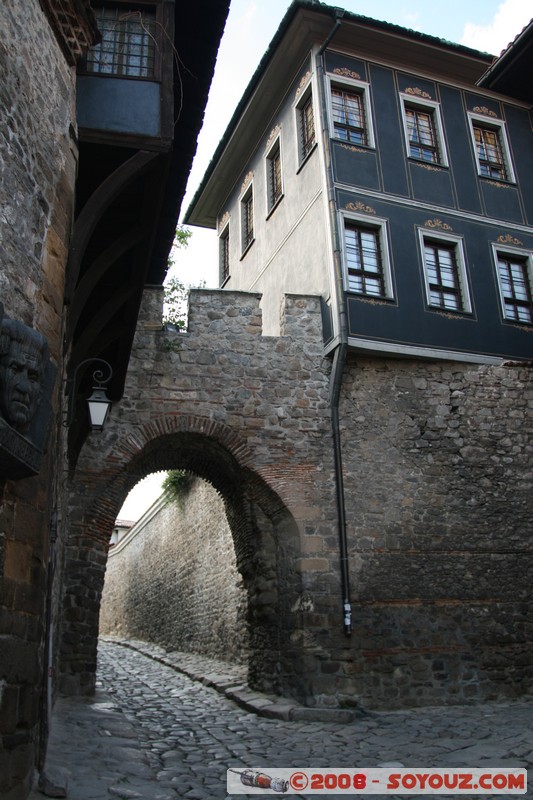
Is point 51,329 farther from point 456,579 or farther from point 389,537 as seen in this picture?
point 456,579

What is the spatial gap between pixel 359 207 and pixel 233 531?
5.07 metres

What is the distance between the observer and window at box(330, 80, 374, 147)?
10492 mm

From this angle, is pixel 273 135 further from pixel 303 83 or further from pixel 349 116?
pixel 349 116

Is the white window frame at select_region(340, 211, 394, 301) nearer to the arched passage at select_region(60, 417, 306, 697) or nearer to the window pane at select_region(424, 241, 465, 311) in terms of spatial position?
the window pane at select_region(424, 241, 465, 311)

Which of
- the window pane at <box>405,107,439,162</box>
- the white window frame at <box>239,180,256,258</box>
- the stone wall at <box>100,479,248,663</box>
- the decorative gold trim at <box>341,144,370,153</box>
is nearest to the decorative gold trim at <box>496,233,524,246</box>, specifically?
the window pane at <box>405,107,439,162</box>

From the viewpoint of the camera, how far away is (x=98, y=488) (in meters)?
8.15

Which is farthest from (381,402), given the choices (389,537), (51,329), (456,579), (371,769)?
(51,329)

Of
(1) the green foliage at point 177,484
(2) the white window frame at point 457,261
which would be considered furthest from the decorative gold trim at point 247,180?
(1) the green foliage at point 177,484

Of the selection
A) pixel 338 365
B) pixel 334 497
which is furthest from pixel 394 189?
pixel 334 497

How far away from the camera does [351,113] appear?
35.2 feet

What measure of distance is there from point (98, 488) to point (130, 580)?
11.9m

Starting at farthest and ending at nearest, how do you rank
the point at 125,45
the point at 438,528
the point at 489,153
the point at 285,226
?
the point at 489,153
the point at 285,226
the point at 438,528
the point at 125,45

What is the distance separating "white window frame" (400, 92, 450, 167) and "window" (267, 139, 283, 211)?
2.27 m

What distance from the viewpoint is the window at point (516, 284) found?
10.5 m
